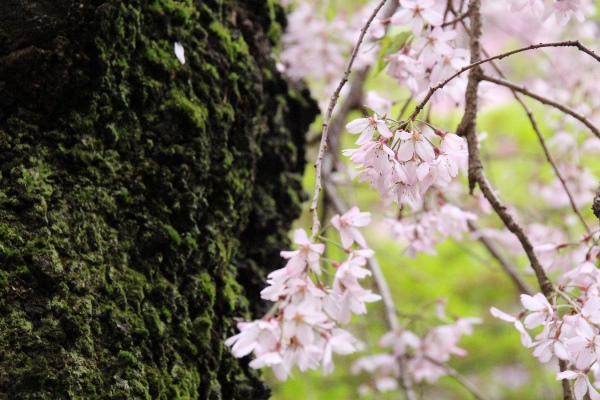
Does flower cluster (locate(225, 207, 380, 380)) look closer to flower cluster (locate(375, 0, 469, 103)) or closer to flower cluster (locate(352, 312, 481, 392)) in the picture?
flower cluster (locate(375, 0, 469, 103))

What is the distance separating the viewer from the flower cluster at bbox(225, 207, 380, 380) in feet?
3.12

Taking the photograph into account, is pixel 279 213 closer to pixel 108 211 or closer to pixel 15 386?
pixel 108 211

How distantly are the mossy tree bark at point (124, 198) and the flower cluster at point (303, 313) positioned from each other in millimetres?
274

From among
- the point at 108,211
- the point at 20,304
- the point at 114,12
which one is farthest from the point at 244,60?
the point at 20,304

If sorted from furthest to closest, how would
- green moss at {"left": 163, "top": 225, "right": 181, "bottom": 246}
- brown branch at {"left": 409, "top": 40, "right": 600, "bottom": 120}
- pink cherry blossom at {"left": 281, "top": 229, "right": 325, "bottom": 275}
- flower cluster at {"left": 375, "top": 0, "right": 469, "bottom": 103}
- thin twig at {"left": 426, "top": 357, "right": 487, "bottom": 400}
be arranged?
thin twig at {"left": 426, "top": 357, "right": 487, "bottom": 400}, flower cluster at {"left": 375, "top": 0, "right": 469, "bottom": 103}, green moss at {"left": 163, "top": 225, "right": 181, "bottom": 246}, brown branch at {"left": 409, "top": 40, "right": 600, "bottom": 120}, pink cherry blossom at {"left": 281, "top": 229, "right": 325, "bottom": 275}

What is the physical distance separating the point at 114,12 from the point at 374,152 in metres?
0.57

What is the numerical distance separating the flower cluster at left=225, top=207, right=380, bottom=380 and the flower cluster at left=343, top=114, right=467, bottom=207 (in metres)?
0.09

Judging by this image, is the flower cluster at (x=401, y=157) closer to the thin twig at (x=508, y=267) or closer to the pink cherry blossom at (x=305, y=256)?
the pink cherry blossom at (x=305, y=256)

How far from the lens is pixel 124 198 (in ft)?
4.02

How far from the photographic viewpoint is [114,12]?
3.90ft

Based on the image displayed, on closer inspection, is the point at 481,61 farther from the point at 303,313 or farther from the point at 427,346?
the point at 427,346

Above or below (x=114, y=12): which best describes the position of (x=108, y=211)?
below

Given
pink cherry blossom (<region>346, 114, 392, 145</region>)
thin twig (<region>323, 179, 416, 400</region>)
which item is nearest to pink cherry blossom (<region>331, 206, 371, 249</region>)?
pink cherry blossom (<region>346, 114, 392, 145</region>)

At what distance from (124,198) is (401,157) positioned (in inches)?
21.6
